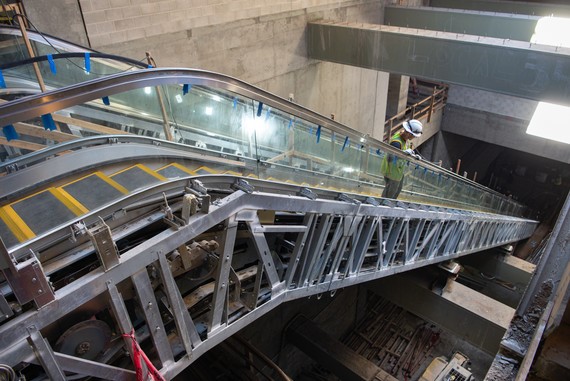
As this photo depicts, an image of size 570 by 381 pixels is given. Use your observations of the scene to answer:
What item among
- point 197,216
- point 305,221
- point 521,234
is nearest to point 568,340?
point 305,221

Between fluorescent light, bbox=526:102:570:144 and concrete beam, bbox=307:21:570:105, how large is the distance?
5.17 meters

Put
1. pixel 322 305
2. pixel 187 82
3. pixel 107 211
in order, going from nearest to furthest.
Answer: pixel 107 211 → pixel 187 82 → pixel 322 305

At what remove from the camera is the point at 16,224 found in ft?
7.44

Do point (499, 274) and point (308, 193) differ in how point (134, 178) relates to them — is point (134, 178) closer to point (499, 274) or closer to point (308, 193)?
point (308, 193)

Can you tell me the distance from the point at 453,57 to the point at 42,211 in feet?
26.8

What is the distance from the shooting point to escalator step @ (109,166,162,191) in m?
2.80

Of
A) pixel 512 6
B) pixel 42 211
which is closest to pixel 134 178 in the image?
pixel 42 211

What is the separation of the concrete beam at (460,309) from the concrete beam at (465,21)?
263 inches

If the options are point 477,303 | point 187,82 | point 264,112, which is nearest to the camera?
point 187,82

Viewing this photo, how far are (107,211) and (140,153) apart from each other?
63.3 inches

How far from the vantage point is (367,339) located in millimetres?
9414

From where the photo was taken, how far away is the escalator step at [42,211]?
2338mm

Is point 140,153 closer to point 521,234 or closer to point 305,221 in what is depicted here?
point 305,221

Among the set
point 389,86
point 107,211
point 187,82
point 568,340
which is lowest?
point 389,86
